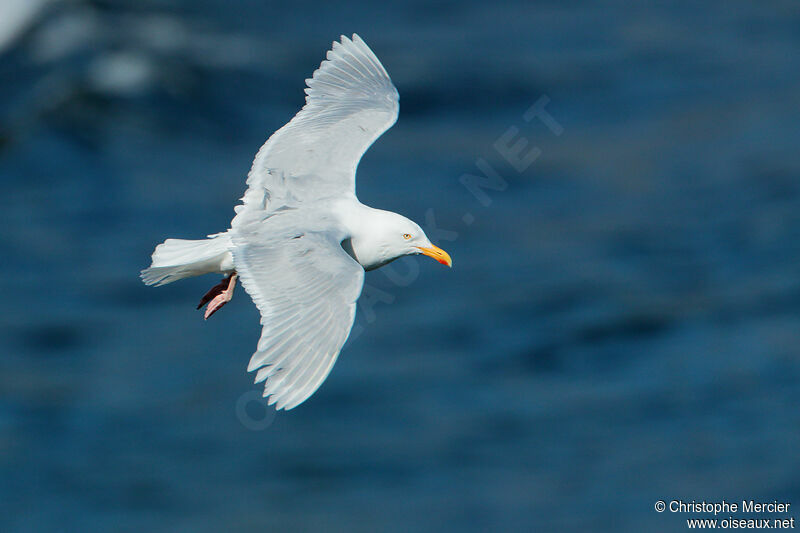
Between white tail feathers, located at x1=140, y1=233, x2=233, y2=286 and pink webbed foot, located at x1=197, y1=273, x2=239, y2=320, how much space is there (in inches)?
9.2

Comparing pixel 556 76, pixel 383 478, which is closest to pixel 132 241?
pixel 383 478

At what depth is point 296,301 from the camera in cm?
684

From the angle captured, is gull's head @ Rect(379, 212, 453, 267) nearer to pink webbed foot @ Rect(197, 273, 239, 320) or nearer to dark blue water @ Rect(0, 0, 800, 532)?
pink webbed foot @ Rect(197, 273, 239, 320)

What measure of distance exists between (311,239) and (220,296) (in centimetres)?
129

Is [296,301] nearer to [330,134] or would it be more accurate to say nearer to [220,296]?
[220,296]

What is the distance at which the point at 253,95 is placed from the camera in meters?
28.5

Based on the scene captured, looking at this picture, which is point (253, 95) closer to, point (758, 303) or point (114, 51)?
point (114, 51)

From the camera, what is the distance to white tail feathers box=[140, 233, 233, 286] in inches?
300

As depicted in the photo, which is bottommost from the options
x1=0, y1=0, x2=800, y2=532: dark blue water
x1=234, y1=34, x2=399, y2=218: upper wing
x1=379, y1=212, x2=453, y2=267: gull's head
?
x1=379, y1=212, x2=453, y2=267: gull's head

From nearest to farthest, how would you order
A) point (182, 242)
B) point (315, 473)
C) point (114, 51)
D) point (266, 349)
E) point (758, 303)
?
point (266, 349)
point (182, 242)
point (315, 473)
point (758, 303)
point (114, 51)

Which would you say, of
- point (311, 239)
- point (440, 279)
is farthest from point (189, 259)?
point (440, 279)

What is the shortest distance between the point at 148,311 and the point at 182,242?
20030 millimetres

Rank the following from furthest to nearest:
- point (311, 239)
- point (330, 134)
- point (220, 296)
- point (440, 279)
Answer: point (440, 279)
point (330, 134)
point (220, 296)
point (311, 239)

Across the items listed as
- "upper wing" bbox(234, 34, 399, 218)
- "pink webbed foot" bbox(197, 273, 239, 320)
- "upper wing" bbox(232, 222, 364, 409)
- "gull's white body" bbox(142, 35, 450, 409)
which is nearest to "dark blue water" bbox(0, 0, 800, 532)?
"upper wing" bbox(234, 34, 399, 218)
